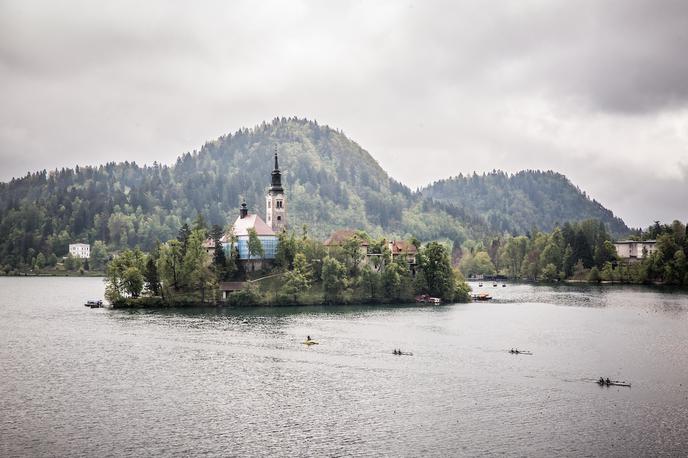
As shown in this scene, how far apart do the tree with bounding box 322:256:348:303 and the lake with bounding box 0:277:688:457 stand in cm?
2497

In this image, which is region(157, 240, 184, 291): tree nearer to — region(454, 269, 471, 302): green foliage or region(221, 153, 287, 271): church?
region(221, 153, 287, 271): church

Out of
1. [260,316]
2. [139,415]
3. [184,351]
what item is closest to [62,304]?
[260,316]

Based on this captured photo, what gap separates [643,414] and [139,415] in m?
49.8

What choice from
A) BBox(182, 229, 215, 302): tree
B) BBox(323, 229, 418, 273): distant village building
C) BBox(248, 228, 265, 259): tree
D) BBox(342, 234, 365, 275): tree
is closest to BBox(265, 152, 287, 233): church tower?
BBox(248, 228, 265, 259): tree

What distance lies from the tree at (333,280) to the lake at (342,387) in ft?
81.9

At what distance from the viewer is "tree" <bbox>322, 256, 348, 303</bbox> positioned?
160500 millimetres

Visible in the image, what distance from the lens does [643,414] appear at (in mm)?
69312

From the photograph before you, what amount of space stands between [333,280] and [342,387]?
81635 mm

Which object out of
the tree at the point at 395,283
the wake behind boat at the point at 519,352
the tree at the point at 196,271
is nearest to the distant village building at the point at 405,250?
the tree at the point at 395,283

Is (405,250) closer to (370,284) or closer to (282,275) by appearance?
(370,284)

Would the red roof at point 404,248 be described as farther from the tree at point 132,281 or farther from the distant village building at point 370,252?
the tree at point 132,281

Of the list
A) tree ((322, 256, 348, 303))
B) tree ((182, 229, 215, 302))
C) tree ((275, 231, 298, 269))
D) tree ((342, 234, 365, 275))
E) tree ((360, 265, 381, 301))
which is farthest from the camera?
tree ((275, 231, 298, 269))

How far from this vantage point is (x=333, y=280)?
160750 millimetres

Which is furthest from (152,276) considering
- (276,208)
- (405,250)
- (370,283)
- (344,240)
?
(405,250)
